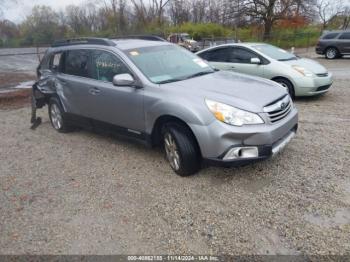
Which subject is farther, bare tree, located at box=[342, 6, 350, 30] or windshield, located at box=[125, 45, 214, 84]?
bare tree, located at box=[342, 6, 350, 30]

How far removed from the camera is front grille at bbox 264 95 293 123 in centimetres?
391

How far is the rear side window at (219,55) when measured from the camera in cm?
880

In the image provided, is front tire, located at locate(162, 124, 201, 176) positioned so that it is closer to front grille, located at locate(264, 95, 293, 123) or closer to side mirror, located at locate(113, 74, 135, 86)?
side mirror, located at locate(113, 74, 135, 86)

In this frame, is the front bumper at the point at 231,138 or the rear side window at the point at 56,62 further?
the rear side window at the point at 56,62

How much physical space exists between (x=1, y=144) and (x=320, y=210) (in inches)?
213

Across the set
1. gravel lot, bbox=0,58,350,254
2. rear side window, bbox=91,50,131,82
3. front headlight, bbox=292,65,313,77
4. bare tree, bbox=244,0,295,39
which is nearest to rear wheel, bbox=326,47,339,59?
front headlight, bbox=292,65,313,77

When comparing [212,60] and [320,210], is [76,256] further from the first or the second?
[212,60]

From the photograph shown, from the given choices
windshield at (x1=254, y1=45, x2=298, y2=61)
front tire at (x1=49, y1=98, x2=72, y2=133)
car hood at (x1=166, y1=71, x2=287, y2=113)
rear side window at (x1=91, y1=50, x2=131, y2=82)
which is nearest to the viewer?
car hood at (x1=166, y1=71, x2=287, y2=113)

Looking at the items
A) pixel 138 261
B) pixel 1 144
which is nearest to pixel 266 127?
pixel 138 261

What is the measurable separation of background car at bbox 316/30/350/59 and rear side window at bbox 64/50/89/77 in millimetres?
16833

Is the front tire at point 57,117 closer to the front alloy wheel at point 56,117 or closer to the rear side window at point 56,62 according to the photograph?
the front alloy wheel at point 56,117

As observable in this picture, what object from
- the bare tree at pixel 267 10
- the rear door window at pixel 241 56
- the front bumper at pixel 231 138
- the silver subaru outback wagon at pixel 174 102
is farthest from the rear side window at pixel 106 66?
the bare tree at pixel 267 10

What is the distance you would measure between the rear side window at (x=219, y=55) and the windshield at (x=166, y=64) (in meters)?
3.64

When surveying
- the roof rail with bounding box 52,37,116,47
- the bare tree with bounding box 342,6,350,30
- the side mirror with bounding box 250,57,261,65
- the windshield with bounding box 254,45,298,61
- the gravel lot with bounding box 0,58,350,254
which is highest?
the bare tree with bounding box 342,6,350,30
